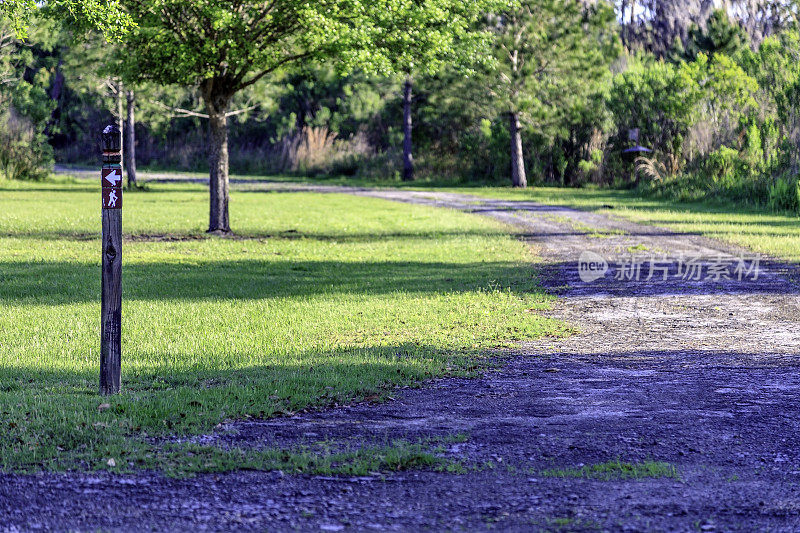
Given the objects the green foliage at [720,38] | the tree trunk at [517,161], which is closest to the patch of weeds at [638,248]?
the tree trunk at [517,161]

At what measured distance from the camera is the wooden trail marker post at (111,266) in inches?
257

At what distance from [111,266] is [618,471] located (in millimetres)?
3604

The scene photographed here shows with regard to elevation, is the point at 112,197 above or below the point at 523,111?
below

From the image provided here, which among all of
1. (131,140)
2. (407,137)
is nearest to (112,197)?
(131,140)

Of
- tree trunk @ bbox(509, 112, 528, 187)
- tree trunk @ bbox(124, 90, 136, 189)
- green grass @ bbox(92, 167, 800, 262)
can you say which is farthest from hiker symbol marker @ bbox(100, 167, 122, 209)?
tree trunk @ bbox(509, 112, 528, 187)

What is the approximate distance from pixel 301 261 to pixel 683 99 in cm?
2162

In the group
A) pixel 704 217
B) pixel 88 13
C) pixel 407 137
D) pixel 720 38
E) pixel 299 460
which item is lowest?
pixel 299 460

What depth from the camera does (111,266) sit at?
6.64m

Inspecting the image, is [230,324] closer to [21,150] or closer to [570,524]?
[570,524]

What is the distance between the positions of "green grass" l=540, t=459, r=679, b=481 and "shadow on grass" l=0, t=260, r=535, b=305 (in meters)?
6.61

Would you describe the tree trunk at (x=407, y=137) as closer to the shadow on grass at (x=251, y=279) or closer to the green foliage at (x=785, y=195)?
the green foliage at (x=785, y=195)

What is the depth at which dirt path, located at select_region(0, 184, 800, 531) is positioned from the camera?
4.39 m

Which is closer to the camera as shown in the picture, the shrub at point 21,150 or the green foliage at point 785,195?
the green foliage at point 785,195

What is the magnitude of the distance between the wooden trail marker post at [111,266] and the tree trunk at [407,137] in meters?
36.5
